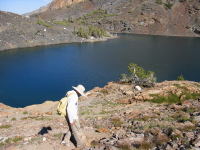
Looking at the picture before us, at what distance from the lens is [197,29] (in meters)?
142

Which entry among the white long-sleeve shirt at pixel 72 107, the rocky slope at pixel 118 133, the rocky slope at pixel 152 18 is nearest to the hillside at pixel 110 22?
the rocky slope at pixel 152 18

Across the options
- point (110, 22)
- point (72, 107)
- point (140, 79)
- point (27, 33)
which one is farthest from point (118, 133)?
point (110, 22)

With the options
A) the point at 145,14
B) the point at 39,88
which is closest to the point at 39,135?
the point at 39,88

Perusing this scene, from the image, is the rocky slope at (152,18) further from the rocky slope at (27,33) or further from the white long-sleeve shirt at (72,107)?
the white long-sleeve shirt at (72,107)

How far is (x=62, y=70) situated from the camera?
5522 cm

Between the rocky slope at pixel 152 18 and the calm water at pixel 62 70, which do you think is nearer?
the calm water at pixel 62 70

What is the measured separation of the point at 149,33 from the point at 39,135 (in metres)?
145

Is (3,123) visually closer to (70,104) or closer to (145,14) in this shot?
(70,104)

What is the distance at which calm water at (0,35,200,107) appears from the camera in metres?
39.8

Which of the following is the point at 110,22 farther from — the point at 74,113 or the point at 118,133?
the point at 74,113

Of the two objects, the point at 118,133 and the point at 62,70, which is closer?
the point at 118,133

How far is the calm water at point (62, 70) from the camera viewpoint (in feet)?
131

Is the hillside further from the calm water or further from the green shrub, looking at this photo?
the green shrub

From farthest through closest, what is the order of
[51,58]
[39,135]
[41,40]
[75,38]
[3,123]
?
[75,38] → [41,40] → [51,58] → [3,123] → [39,135]
